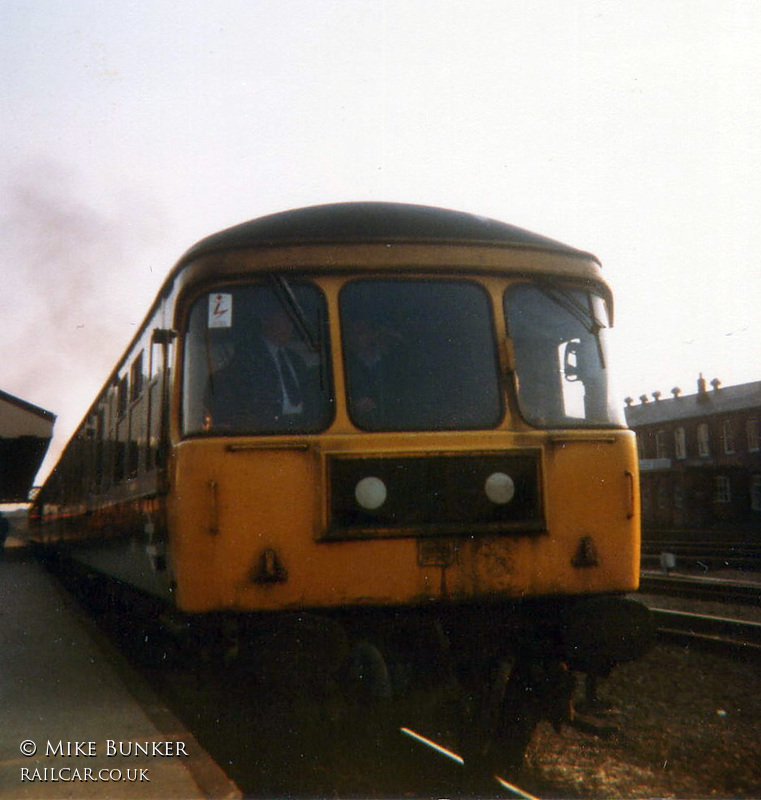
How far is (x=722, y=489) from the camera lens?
41875mm

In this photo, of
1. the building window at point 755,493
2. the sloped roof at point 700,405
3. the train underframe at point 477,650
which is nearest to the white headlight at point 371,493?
the train underframe at point 477,650

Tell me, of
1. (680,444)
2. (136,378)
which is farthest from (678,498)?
(136,378)

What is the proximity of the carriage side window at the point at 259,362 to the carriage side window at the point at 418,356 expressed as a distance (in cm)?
16

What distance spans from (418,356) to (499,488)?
74 centimetres

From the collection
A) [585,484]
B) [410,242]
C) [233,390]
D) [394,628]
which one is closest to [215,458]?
[233,390]

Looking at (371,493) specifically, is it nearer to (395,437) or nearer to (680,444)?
(395,437)

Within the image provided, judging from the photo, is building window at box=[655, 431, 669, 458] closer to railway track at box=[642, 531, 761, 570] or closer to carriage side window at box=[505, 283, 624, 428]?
railway track at box=[642, 531, 761, 570]

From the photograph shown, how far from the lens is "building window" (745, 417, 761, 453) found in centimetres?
4262

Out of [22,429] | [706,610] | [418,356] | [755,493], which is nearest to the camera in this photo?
[418,356]

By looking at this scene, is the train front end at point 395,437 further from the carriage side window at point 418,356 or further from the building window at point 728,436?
the building window at point 728,436

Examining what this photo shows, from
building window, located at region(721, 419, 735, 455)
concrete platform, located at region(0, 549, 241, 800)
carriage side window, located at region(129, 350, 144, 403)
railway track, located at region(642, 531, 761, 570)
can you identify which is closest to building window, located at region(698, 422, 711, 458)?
building window, located at region(721, 419, 735, 455)

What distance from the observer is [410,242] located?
498cm

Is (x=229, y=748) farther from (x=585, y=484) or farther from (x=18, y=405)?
(x=18, y=405)

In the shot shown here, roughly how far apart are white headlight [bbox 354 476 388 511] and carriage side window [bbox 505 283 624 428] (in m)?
0.90
